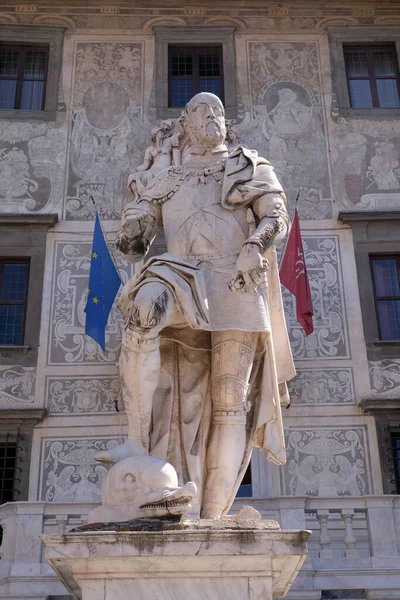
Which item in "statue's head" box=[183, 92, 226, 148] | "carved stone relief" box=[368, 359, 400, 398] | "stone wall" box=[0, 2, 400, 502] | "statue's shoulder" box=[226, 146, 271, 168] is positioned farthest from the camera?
"carved stone relief" box=[368, 359, 400, 398]

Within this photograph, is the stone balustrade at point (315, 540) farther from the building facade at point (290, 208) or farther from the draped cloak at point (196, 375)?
the draped cloak at point (196, 375)

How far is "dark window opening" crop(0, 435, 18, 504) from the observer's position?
11805 millimetres

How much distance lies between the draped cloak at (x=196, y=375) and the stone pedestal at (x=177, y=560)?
2.47 feet

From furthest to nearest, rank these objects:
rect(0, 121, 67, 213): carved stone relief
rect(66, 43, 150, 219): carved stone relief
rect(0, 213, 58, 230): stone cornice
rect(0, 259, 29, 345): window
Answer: rect(66, 43, 150, 219): carved stone relief
rect(0, 121, 67, 213): carved stone relief
rect(0, 213, 58, 230): stone cornice
rect(0, 259, 29, 345): window

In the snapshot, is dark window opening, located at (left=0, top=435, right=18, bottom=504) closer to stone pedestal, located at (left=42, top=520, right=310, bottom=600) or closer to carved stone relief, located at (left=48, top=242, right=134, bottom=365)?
carved stone relief, located at (left=48, top=242, right=134, bottom=365)

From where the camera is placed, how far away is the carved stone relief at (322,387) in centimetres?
1232

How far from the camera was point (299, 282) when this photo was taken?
1227 centimetres

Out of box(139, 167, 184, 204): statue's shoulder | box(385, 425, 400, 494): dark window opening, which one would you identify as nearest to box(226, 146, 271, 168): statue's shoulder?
box(139, 167, 184, 204): statue's shoulder

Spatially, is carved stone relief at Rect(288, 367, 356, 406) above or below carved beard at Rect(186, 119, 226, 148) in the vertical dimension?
above

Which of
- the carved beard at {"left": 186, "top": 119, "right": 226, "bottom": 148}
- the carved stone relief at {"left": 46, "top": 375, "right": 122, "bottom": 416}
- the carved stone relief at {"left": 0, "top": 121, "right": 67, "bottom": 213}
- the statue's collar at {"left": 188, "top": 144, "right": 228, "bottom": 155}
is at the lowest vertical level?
the statue's collar at {"left": 188, "top": 144, "right": 228, "bottom": 155}

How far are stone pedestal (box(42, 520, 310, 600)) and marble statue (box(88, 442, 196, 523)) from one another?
0.61 feet

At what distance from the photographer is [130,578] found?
352cm

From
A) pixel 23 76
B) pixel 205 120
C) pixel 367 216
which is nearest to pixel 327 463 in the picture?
pixel 367 216

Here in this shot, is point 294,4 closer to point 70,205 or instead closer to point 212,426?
point 70,205
